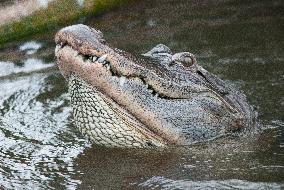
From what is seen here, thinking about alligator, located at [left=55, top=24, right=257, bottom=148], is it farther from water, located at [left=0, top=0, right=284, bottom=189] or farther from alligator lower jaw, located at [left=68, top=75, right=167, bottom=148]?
water, located at [left=0, top=0, right=284, bottom=189]

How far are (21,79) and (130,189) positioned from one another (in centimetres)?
392

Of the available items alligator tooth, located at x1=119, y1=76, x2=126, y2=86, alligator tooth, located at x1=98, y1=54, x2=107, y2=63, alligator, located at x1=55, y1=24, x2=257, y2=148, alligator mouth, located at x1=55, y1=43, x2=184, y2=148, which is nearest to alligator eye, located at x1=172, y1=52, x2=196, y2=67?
alligator, located at x1=55, y1=24, x2=257, y2=148

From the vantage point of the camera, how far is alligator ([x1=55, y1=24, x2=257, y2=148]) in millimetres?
4863

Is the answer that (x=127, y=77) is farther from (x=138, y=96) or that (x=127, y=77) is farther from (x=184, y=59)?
(x=184, y=59)

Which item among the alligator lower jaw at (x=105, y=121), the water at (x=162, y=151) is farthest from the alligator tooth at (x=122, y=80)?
the water at (x=162, y=151)

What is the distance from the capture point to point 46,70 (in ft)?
28.3

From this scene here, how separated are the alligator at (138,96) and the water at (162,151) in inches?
6.9

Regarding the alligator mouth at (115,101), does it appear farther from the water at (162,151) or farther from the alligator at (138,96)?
the water at (162,151)

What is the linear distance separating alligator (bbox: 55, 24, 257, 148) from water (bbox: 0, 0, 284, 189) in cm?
18

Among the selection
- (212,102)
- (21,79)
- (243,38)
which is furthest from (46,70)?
(212,102)

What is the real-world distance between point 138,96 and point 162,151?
22.0 inches

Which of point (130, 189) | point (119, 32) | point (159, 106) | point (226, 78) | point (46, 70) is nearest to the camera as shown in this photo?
point (130, 189)

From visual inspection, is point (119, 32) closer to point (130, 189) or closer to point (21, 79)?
point (21, 79)

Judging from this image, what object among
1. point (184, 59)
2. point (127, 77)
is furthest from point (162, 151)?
point (184, 59)
